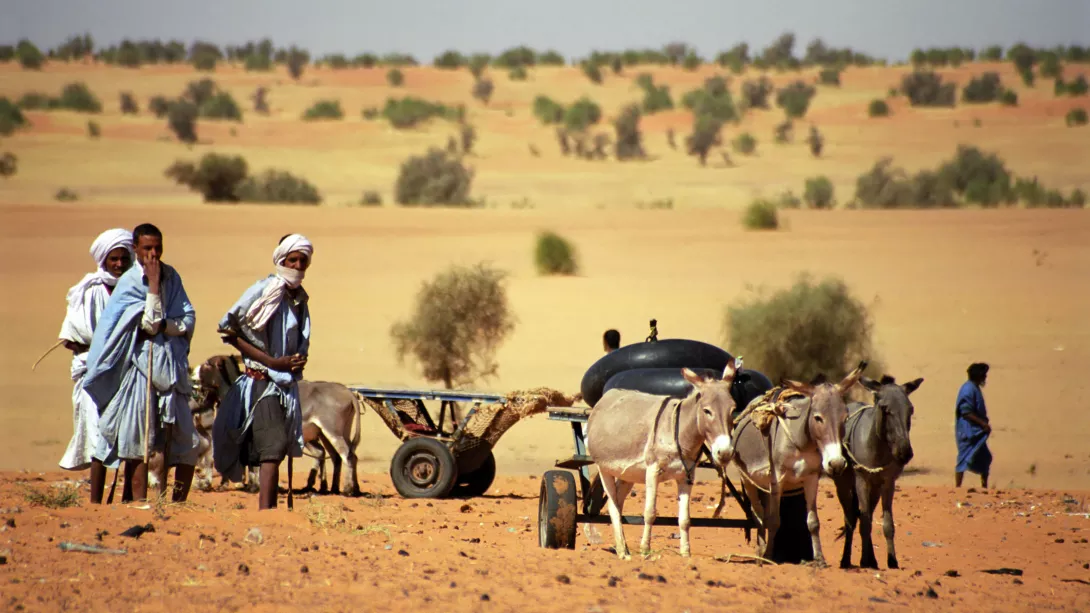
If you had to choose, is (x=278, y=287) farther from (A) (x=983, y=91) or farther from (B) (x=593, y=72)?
(B) (x=593, y=72)

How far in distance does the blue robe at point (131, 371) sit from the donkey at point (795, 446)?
13.6 ft

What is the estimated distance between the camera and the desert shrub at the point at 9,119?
6003 centimetres

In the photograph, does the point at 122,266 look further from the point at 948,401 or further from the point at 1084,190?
the point at 1084,190

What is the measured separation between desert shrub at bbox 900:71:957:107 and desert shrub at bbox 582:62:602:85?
25.3 metres

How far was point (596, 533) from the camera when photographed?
11164 mm

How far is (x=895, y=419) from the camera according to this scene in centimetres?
988

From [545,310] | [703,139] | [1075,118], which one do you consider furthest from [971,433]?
[1075,118]

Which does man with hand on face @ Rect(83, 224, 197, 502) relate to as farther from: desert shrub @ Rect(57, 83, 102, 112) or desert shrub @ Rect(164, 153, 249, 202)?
desert shrub @ Rect(57, 83, 102, 112)

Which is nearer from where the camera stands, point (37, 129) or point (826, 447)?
point (826, 447)

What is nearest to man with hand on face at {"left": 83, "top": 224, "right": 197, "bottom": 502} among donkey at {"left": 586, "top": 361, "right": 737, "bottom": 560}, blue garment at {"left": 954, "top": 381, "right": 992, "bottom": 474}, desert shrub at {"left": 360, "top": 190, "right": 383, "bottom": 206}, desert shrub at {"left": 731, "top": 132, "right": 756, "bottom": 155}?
donkey at {"left": 586, "top": 361, "right": 737, "bottom": 560}

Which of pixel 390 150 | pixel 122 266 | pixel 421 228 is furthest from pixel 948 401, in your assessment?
pixel 390 150

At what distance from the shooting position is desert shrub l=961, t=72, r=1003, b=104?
Result: 8231cm

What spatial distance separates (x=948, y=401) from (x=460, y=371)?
9.00m

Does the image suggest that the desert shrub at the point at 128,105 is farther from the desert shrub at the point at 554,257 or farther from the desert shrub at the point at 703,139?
the desert shrub at the point at 554,257
